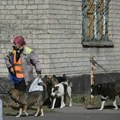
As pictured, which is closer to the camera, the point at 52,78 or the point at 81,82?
→ the point at 52,78

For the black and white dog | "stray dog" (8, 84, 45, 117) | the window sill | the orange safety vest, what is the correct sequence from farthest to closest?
the window sill → the black and white dog → the orange safety vest → "stray dog" (8, 84, 45, 117)

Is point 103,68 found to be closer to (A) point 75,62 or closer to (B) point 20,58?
(A) point 75,62

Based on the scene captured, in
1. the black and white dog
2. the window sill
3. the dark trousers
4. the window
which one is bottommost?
the black and white dog

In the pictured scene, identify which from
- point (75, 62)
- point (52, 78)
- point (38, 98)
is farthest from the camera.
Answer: point (75, 62)

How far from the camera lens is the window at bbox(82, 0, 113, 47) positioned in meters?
18.0

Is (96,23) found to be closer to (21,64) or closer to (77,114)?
(77,114)

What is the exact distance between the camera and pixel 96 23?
60.9 ft

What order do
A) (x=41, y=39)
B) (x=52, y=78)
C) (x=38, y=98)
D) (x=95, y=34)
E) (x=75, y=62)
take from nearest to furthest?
(x=38, y=98)
(x=52, y=78)
(x=41, y=39)
(x=75, y=62)
(x=95, y=34)

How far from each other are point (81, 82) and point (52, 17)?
2.35 metres

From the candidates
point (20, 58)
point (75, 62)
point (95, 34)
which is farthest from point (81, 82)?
point (20, 58)

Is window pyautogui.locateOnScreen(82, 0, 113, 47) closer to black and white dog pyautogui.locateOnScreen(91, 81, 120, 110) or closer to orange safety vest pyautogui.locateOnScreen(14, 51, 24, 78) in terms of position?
black and white dog pyautogui.locateOnScreen(91, 81, 120, 110)

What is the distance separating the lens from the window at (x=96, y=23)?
18.0 m

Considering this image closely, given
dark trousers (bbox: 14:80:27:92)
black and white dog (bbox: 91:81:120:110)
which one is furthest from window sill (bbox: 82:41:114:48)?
dark trousers (bbox: 14:80:27:92)

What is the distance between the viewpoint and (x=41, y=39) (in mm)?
16172
